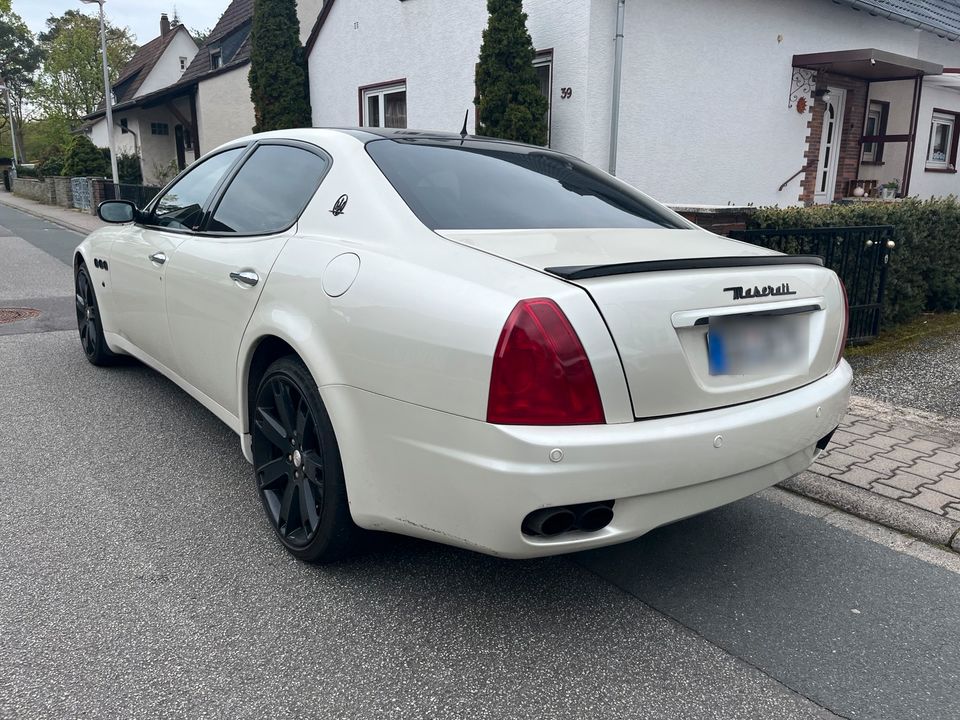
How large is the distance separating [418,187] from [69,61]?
6017 cm

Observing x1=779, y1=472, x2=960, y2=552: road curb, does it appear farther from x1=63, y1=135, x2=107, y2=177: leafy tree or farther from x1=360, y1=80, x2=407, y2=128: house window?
x1=63, y1=135, x2=107, y2=177: leafy tree

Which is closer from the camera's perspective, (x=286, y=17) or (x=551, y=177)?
(x=551, y=177)

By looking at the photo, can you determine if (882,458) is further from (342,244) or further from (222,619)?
(222,619)

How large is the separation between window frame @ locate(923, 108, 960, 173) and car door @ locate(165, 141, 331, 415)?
599 inches

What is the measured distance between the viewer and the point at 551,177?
11.2ft

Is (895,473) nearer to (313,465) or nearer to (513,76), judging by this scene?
(313,465)

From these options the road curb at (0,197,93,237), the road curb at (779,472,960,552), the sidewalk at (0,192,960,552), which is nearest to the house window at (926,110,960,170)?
the sidewalk at (0,192,960,552)

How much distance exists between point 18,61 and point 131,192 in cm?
6928

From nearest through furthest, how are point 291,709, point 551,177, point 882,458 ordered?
1. point 291,709
2. point 551,177
3. point 882,458

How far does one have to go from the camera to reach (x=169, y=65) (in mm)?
44594

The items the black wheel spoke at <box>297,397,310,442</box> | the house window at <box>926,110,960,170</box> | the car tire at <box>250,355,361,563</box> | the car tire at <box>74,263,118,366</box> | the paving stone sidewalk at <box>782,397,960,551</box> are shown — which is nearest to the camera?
the car tire at <box>250,355,361,563</box>

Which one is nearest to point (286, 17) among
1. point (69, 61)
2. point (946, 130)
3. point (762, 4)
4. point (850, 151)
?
point (762, 4)

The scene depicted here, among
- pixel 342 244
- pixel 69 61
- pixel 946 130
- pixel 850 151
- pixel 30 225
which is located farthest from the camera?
pixel 69 61

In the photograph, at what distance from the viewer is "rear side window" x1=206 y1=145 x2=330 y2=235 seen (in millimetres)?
3172
